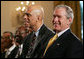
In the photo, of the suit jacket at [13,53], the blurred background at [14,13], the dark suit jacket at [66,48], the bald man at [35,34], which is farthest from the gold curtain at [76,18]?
the dark suit jacket at [66,48]

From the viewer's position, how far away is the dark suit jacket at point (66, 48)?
3.11 meters

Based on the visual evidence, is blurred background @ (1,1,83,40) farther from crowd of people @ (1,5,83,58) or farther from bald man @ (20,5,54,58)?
bald man @ (20,5,54,58)

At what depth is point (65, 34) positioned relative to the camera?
3.51 meters

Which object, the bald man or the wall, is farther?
the wall

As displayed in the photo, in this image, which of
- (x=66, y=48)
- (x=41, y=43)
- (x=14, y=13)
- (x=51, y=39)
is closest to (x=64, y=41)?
(x=66, y=48)

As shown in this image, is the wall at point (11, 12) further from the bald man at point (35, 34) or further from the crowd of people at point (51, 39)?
the bald man at point (35, 34)

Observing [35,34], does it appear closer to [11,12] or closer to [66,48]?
[66,48]

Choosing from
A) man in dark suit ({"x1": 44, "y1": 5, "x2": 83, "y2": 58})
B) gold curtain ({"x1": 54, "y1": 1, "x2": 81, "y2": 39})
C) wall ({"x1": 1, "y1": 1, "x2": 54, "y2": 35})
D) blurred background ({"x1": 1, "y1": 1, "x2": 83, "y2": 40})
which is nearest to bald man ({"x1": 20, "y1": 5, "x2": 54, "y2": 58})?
man in dark suit ({"x1": 44, "y1": 5, "x2": 83, "y2": 58})

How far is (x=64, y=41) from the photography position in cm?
339

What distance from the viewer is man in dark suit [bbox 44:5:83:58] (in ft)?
10.3

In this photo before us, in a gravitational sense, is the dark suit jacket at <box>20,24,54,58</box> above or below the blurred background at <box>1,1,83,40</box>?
below

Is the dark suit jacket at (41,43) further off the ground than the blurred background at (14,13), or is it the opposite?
the blurred background at (14,13)

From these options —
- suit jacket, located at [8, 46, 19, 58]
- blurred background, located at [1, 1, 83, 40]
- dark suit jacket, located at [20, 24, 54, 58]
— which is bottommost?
suit jacket, located at [8, 46, 19, 58]

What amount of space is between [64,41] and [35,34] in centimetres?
114
